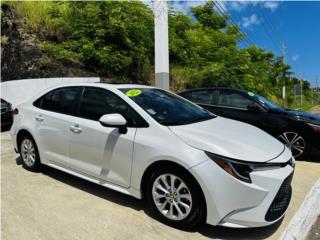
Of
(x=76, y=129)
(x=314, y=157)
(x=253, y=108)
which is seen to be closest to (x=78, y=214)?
(x=76, y=129)

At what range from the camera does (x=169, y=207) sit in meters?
3.59

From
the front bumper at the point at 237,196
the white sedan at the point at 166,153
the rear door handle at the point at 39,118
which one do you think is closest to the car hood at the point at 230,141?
the white sedan at the point at 166,153

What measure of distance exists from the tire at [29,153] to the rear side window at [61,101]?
58cm

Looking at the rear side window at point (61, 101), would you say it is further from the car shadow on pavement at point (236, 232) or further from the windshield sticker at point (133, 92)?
the car shadow on pavement at point (236, 232)

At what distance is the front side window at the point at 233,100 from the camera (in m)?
7.23

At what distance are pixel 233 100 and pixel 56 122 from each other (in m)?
4.11

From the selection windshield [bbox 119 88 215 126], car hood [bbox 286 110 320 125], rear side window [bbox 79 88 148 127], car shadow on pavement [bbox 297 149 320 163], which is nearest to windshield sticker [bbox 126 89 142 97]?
windshield [bbox 119 88 215 126]

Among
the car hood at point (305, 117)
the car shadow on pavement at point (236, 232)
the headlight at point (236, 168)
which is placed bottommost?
the car shadow on pavement at point (236, 232)

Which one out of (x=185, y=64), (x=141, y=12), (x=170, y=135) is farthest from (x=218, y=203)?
(x=185, y=64)

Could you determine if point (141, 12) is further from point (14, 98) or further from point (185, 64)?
point (14, 98)

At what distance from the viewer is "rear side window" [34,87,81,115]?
15.5ft

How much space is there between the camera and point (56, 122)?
186 inches

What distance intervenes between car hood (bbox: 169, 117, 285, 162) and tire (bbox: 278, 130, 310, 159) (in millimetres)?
2744

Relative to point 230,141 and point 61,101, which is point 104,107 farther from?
point 230,141
